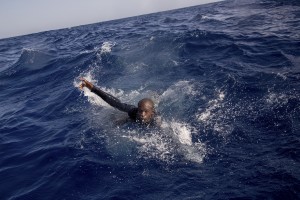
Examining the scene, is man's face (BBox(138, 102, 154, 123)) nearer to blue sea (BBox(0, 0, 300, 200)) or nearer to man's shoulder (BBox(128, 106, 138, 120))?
man's shoulder (BBox(128, 106, 138, 120))

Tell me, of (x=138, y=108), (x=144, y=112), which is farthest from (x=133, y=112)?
(x=144, y=112)

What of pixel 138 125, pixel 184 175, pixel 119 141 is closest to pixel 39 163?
pixel 119 141

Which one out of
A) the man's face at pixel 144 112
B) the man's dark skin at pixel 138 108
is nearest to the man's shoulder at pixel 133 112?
the man's dark skin at pixel 138 108

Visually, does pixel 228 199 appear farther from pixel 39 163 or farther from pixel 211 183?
pixel 39 163

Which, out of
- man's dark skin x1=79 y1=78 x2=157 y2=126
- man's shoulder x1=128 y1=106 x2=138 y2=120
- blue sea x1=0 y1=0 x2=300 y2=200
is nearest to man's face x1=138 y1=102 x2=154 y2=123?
man's dark skin x1=79 y1=78 x2=157 y2=126

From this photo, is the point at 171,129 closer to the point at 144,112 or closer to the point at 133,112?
the point at 144,112

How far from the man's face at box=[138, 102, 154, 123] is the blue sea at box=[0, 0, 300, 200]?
1.24 feet

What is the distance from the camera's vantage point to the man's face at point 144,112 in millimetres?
7641

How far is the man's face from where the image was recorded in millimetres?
7641

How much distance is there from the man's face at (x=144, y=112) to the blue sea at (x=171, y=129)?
0.38 metres

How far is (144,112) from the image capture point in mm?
7652

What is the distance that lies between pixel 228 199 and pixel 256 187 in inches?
24.6

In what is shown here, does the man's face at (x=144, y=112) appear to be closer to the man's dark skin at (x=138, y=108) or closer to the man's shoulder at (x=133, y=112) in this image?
the man's dark skin at (x=138, y=108)

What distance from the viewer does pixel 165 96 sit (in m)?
10.2
